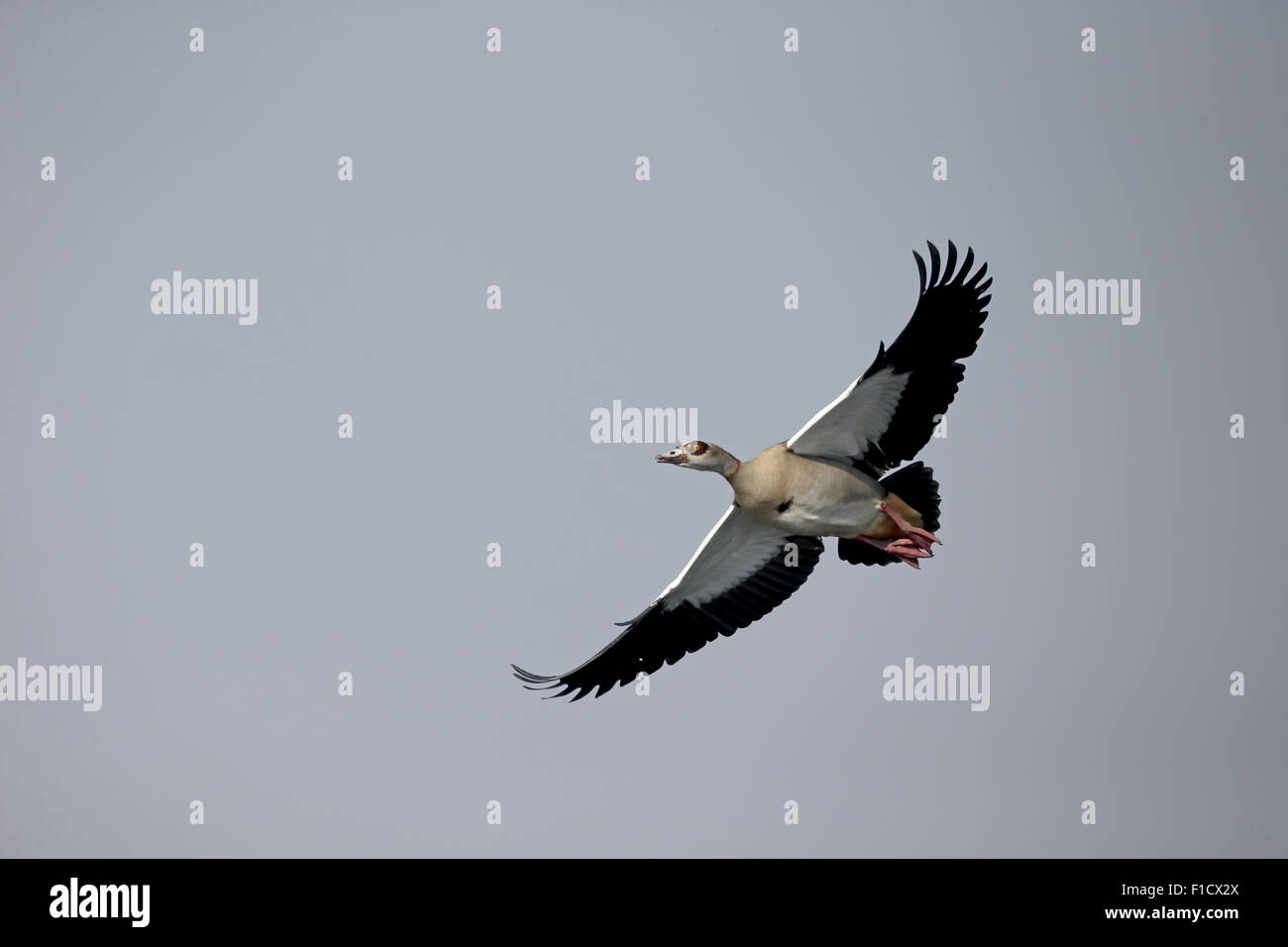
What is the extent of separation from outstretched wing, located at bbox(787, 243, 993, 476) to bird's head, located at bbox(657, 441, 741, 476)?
652 millimetres

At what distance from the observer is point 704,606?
1698 cm

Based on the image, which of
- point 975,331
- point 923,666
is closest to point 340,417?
point 923,666

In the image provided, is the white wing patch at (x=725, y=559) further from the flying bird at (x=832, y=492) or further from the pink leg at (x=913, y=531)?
the pink leg at (x=913, y=531)

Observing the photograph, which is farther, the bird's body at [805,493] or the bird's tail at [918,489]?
the bird's tail at [918,489]

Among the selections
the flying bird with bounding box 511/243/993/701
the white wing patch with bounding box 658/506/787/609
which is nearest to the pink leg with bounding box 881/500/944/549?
the flying bird with bounding box 511/243/993/701

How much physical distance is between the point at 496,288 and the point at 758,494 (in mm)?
5576

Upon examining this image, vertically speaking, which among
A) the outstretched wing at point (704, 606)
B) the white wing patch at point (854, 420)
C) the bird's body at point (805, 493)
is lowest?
the outstretched wing at point (704, 606)

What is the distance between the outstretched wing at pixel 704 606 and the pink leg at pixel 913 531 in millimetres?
1335

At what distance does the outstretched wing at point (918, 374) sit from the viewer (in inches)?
602

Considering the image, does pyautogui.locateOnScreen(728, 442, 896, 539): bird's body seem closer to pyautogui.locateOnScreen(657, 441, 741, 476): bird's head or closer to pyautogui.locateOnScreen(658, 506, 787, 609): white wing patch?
pyautogui.locateOnScreen(657, 441, 741, 476): bird's head

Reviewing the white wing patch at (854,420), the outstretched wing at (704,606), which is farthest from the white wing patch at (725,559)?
the white wing patch at (854,420)

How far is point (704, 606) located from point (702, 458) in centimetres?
239

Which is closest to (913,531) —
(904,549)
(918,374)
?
(904,549)
